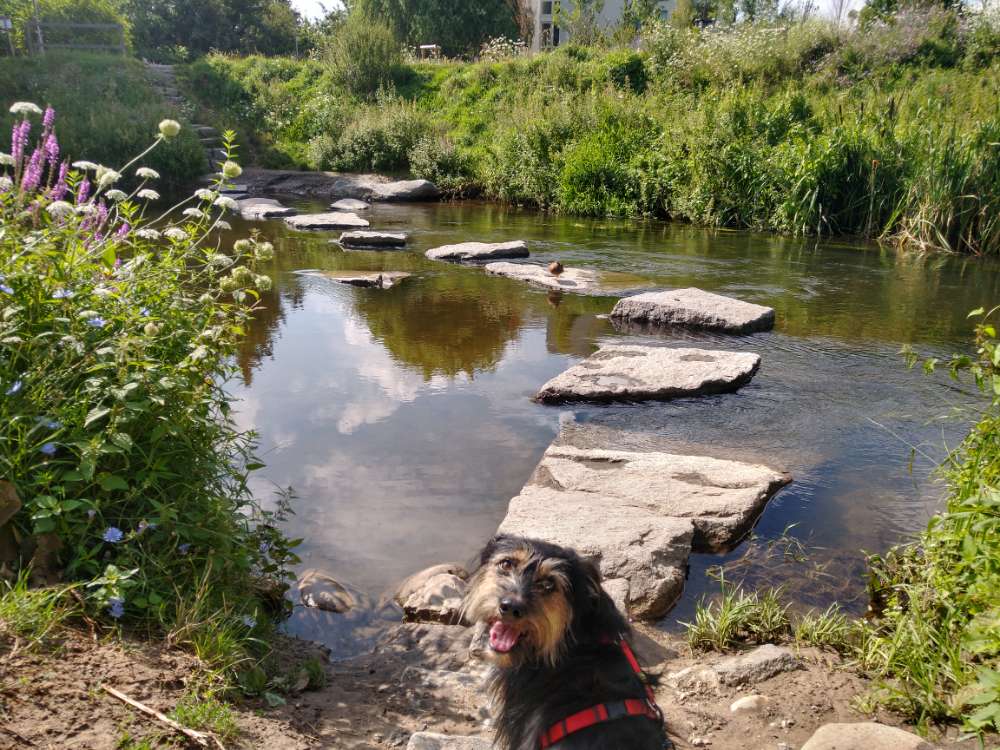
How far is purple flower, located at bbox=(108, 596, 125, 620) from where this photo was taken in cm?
252

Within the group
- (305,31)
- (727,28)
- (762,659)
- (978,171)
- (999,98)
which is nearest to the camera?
(762,659)

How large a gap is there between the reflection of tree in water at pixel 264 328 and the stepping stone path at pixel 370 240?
2.72 metres

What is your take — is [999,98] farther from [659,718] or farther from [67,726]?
[67,726]

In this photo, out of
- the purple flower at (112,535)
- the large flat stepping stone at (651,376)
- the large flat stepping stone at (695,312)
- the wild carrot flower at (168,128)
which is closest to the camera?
the purple flower at (112,535)

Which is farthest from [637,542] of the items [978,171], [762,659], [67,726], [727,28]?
[727,28]

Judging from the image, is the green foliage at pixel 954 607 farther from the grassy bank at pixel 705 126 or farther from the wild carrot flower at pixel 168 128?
the grassy bank at pixel 705 126

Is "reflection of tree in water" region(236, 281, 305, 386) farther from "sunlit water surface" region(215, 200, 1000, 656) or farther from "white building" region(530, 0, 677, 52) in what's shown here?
"white building" region(530, 0, 677, 52)

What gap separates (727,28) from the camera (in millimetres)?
24250

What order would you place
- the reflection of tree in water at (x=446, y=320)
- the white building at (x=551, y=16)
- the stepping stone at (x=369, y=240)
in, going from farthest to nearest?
1. the white building at (x=551, y=16)
2. the stepping stone at (x=369, y=240)
3. the reflection of tree in water at (x=446, y=320)

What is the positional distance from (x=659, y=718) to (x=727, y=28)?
25.9 meters

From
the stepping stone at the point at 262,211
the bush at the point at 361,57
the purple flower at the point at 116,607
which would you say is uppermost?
the bush at the point at 361,57

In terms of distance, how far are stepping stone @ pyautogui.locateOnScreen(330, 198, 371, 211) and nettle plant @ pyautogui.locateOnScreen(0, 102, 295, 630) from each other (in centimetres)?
1410

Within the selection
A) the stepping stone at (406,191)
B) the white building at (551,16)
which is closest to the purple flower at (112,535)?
the stepping stone at (406,191)

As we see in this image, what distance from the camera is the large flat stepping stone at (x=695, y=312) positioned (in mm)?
8070
